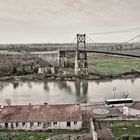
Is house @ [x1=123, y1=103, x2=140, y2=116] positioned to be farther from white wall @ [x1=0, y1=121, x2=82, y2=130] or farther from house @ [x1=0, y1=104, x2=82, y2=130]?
white wall @ [x1=0, y1=121, x2=82, y2=130]

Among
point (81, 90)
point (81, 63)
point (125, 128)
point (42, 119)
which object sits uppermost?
point (81, 63)

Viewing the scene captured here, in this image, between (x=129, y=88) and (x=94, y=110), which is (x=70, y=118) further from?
(x=129, y=88)

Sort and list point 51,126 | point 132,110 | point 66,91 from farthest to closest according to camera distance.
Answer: point 66,91 < point 132,110 < point 51,126

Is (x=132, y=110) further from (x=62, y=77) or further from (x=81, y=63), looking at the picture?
(x=81, y=63)

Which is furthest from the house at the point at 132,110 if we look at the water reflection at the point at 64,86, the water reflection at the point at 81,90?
the water reflection at the point at 64,86

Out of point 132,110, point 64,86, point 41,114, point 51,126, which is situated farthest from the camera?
point 64,86

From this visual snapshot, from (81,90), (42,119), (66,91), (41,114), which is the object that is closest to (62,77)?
(81,90)

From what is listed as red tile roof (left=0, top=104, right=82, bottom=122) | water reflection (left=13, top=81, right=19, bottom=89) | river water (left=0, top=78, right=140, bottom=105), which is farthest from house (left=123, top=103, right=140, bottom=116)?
water reflection (left=13, top=81, right=19, bottom=89)
